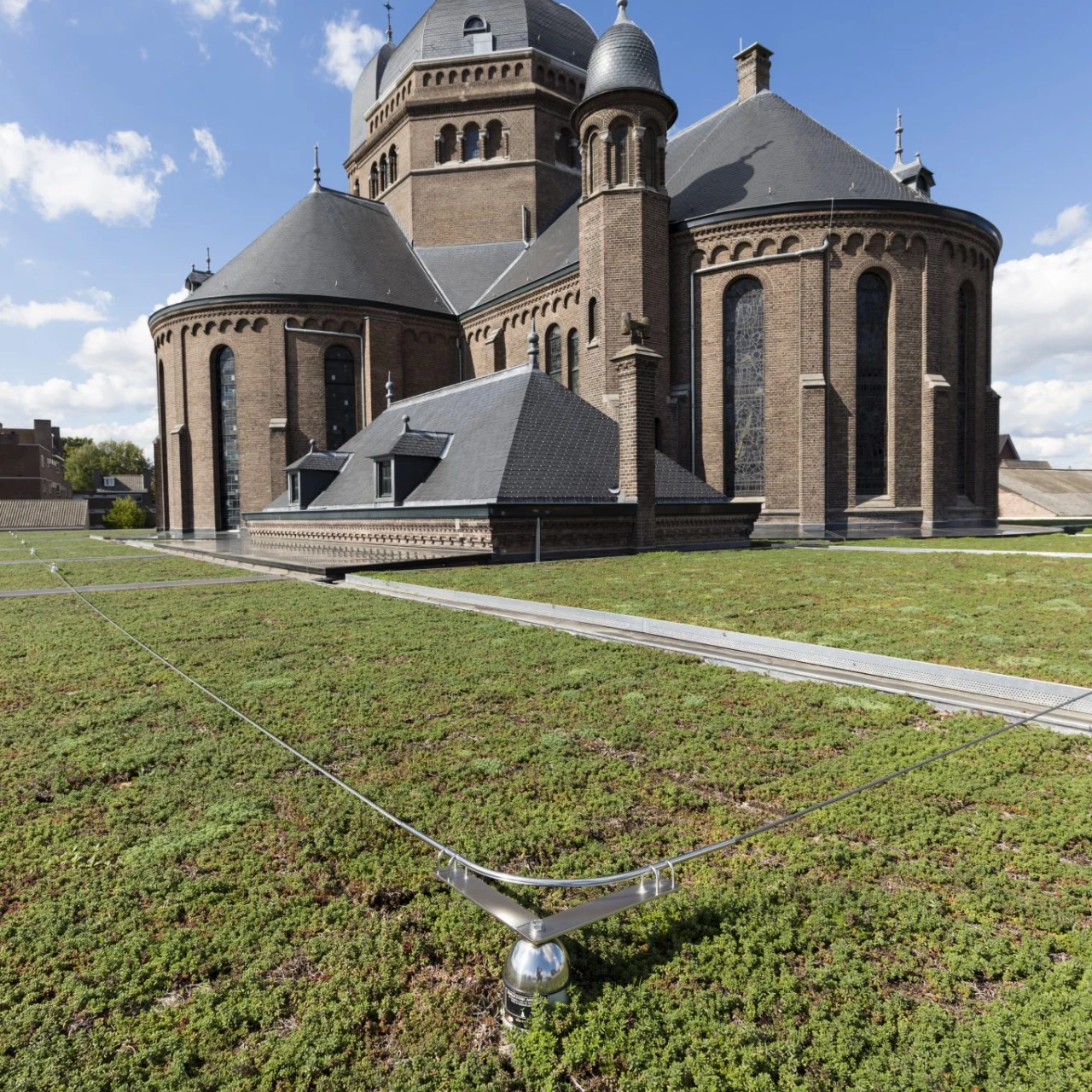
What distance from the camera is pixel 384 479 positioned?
19.7 metres

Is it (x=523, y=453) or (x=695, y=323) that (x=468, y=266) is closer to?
(x=695, y=323)

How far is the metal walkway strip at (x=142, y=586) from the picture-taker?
39.2 ft

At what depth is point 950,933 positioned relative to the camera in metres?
2.51

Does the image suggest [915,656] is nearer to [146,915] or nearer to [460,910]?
[460,910]

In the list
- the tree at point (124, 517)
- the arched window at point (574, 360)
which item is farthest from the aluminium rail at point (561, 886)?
the tree at point (124, 517)

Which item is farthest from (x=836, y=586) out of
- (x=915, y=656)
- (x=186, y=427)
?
(x=186, y=427)

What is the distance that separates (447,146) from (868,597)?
3857cm

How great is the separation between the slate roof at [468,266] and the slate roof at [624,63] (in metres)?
12.7

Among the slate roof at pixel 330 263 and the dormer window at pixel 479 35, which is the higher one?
the dormer window at pixel 479 35

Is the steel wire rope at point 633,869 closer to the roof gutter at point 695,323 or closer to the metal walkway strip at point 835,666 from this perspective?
the metal walkway strip at point 835,666

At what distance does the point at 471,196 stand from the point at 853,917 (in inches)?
1657

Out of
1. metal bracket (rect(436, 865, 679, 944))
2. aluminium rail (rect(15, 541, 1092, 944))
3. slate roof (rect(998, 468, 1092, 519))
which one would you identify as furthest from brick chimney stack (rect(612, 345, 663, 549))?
slate roof (rect(998, 468, 1092, 519))

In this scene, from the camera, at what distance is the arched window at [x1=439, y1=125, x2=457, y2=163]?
39.0m

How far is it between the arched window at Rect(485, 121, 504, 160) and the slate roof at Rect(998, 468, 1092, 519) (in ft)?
118
